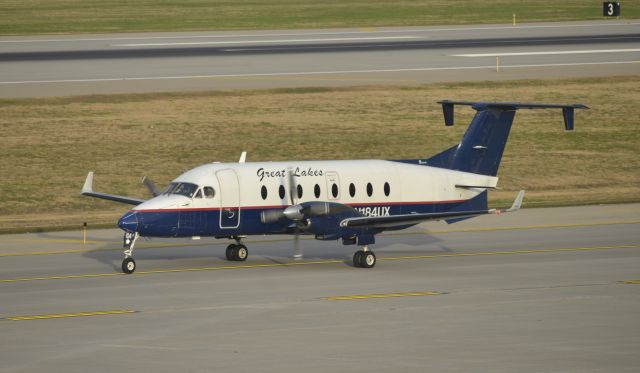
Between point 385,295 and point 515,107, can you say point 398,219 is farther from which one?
point 515,107

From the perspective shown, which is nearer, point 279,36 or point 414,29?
point 279,36

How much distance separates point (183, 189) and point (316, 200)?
12.9 feet

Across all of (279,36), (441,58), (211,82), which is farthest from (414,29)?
(211,82)

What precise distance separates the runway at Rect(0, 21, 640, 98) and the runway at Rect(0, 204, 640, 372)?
28618 mm

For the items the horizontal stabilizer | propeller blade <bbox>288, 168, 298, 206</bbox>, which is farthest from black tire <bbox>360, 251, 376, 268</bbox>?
the horizontal stabilizer

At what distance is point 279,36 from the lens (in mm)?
97375

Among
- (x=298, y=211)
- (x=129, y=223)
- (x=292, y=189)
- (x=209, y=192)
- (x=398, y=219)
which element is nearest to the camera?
(x=129, y=223)

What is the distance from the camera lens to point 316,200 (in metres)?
36.3

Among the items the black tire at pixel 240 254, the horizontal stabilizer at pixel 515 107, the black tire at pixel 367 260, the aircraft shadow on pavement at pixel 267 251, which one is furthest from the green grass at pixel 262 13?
the black tire at pixel 367 260

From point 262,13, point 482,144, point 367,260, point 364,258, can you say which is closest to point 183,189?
point 364,258

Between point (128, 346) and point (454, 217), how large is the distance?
12140mm

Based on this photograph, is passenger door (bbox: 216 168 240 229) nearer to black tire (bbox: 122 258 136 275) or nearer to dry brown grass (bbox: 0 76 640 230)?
black tire (bbox: 122 258 136 275)

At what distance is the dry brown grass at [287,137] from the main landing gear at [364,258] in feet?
53.4

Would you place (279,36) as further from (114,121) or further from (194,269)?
(194,269)
